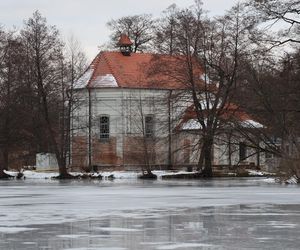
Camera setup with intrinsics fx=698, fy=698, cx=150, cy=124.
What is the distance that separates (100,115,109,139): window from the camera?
251ft

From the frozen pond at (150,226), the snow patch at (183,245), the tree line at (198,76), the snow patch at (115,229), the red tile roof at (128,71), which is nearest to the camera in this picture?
the snow patch at (183,245)

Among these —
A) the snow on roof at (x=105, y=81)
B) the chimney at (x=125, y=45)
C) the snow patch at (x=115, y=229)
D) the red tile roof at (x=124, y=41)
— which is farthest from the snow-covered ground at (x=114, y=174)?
the snow patch at (x=115, y=229)

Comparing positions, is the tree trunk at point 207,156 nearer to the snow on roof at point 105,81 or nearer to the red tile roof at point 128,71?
the red tile roof at point 128,71

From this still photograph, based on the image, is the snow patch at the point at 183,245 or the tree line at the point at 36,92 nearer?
the snow patch at the point at 183,245

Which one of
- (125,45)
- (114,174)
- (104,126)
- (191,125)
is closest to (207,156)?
(191,125)

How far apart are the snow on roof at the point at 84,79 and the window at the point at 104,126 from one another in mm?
4339

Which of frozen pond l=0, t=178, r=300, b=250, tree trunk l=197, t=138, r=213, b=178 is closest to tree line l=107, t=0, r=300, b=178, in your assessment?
tree trunk l=197, t=138, r=213, b=178

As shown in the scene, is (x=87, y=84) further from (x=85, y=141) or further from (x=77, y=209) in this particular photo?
(x=77, y=209)

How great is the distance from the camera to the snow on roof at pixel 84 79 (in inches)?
2794

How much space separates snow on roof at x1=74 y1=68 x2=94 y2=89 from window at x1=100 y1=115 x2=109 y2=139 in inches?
171

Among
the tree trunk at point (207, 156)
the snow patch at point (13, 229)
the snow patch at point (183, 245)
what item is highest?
the tree trunk at point (207, 156)

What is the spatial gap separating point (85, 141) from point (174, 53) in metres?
15.9

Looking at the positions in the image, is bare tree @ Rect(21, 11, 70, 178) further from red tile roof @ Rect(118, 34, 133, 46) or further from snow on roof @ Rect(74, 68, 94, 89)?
red tile roof @ Rect(118, 34, 133, 46)

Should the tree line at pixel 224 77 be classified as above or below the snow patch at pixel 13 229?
above
